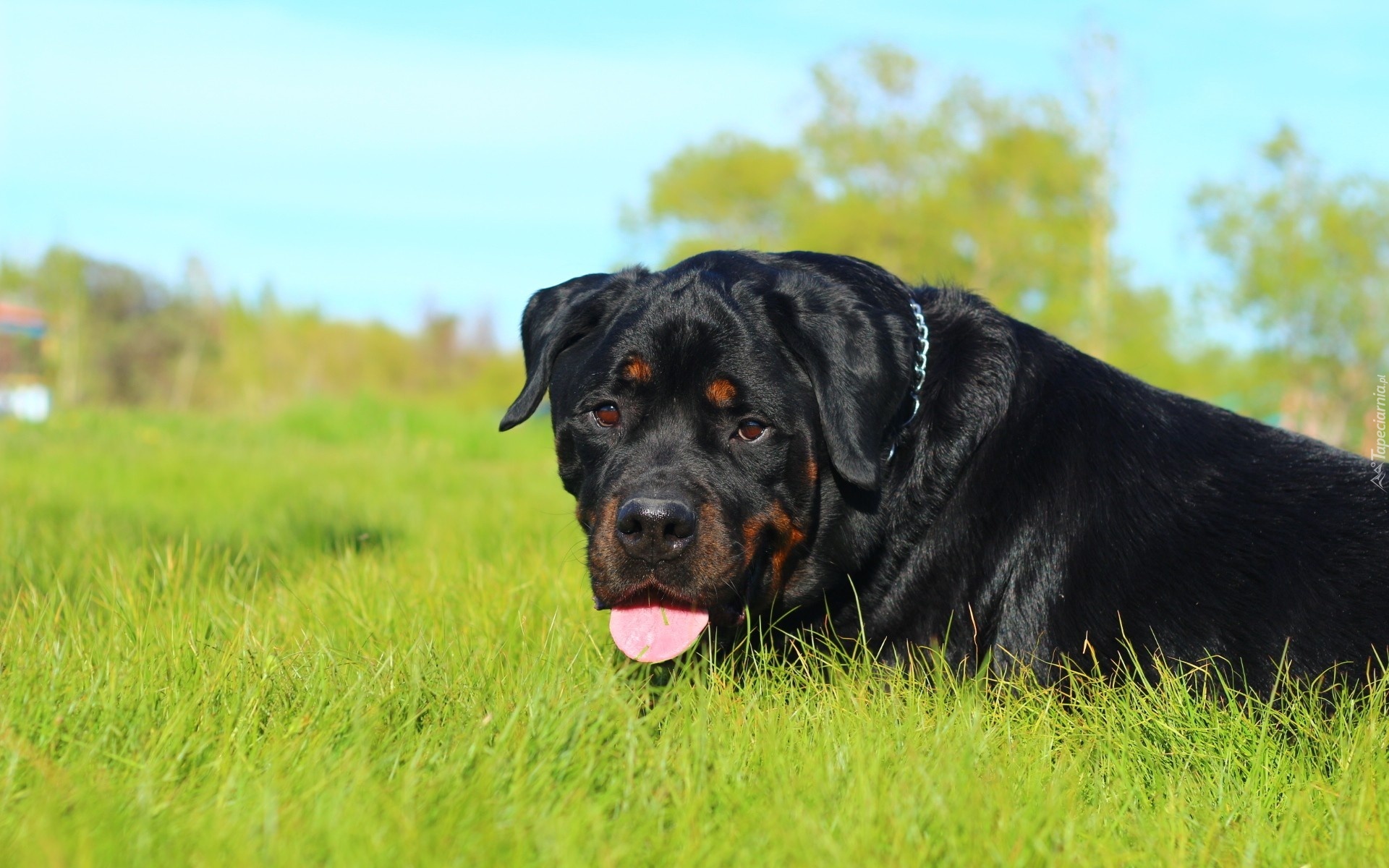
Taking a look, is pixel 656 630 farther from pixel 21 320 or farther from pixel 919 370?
pixel 21 320

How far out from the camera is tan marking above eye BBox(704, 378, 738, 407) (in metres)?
3.33

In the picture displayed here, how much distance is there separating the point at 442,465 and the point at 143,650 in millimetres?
9382

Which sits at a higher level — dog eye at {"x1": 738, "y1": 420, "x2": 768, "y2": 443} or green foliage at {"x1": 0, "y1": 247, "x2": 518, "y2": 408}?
dog eye at {"x1": 738, "y1": 420, "x2": 768, "y2": 443}

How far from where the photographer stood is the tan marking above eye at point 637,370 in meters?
3.41

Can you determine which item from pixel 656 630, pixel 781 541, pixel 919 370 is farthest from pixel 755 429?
pixel 656 630

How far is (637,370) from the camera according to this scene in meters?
3.41

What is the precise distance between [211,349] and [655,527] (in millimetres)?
38975

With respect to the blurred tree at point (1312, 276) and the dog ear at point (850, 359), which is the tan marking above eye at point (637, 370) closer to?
the dog ear at point (850, 359)

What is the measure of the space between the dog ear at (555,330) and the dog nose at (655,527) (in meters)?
0.69

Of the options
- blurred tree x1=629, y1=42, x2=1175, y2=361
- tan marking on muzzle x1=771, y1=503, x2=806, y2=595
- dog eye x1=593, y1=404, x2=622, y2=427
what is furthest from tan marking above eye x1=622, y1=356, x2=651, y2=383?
blurred tree x1=629, y1=42, x2=1175, y2=361

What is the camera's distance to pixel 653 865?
2.12 metres

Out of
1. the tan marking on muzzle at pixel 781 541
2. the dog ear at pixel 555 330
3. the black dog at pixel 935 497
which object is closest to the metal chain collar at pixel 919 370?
the black dog at pixel 935 497

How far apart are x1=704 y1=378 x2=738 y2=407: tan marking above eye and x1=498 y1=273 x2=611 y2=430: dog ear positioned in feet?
2.00

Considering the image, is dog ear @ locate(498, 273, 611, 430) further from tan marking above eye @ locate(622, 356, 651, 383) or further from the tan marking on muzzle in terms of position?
the tan marking on muzzle
